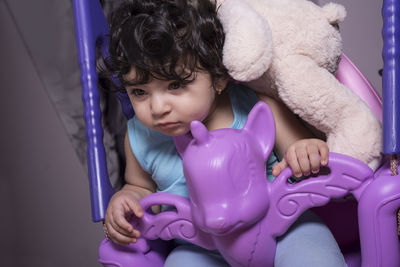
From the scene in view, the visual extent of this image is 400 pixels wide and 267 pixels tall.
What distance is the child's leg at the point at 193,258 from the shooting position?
72 cm

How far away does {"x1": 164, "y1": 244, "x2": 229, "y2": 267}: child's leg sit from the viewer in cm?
72

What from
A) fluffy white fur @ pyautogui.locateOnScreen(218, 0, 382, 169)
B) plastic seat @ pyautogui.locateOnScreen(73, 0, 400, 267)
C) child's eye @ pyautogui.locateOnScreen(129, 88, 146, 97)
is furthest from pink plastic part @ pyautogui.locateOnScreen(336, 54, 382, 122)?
child's eye @ pyautogui.locateOnScreen(129, 88, 146, 97)

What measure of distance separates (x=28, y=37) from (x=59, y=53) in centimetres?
11

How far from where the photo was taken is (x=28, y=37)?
1.21 m

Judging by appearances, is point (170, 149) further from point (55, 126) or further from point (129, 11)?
point (55, 126)

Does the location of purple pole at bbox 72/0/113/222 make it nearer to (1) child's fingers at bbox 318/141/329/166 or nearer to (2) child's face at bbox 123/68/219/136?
(2) child's face at bbox 123/68/219/136

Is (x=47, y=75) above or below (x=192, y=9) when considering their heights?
below

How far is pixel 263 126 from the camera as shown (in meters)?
0.63

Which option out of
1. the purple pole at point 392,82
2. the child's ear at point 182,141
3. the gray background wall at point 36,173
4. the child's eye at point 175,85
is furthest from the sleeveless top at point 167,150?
the gray background wall at point 36,173

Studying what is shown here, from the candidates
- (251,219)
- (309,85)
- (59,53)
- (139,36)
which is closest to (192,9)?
(139,36)

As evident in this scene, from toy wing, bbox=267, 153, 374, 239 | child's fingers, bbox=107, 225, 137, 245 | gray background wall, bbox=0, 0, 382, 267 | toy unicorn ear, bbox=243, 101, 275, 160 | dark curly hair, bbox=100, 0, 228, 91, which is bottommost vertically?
gray background wall, bbox=0, 0, 382, 267

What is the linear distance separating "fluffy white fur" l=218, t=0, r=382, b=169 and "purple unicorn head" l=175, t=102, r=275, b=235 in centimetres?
10

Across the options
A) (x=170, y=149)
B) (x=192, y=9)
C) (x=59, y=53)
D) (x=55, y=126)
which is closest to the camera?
(x=192, y=9)

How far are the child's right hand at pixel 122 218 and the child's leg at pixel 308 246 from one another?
0.21m
